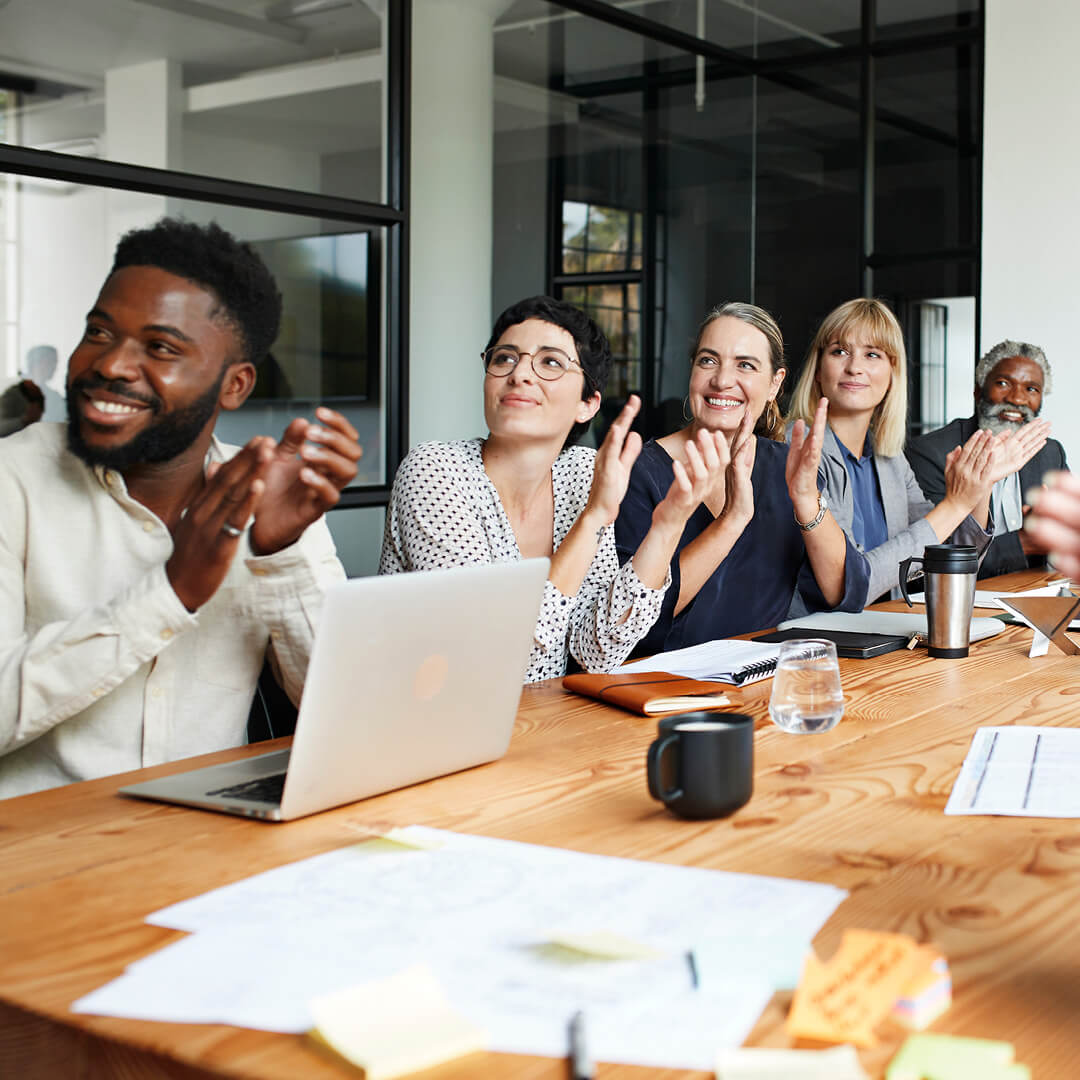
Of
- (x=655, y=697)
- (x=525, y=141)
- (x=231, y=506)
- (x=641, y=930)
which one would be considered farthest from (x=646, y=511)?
(x=525, y=141)

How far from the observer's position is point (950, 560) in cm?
205

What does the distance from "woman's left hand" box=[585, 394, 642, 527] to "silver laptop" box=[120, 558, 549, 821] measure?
0.81 meters

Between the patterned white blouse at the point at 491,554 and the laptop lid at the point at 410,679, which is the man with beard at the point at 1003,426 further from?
the laptop lid at the point at 410,679

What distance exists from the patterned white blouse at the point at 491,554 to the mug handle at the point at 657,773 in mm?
809

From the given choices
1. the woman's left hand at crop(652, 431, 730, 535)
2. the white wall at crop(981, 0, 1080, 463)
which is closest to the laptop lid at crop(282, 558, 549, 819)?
the woman's left hand at crop(652, 431, 730, 535)

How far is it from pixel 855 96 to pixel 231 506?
549cm

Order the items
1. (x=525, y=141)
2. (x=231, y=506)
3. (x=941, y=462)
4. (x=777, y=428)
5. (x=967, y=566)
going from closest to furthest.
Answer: (x=231, y=506), (x=967, y=566), (x=777, y=428), (x=941, y=462), (x=525, y=141)

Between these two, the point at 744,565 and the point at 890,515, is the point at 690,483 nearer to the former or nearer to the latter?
the point at 744,565

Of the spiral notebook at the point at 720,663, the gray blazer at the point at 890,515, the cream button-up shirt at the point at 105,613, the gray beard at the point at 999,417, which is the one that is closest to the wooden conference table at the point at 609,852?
the spiral notebook at the point at 720,663

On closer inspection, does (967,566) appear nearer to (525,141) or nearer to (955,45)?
(525,141)

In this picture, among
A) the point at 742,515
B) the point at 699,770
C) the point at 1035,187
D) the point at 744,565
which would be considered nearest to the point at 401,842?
the point at 699,770

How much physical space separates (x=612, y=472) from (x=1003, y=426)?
8.41ft

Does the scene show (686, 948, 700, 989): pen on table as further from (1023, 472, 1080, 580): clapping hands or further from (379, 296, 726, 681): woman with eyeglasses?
(379, 296, 726, 681): woman with eyeglasses

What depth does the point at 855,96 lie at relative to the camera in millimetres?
6086
